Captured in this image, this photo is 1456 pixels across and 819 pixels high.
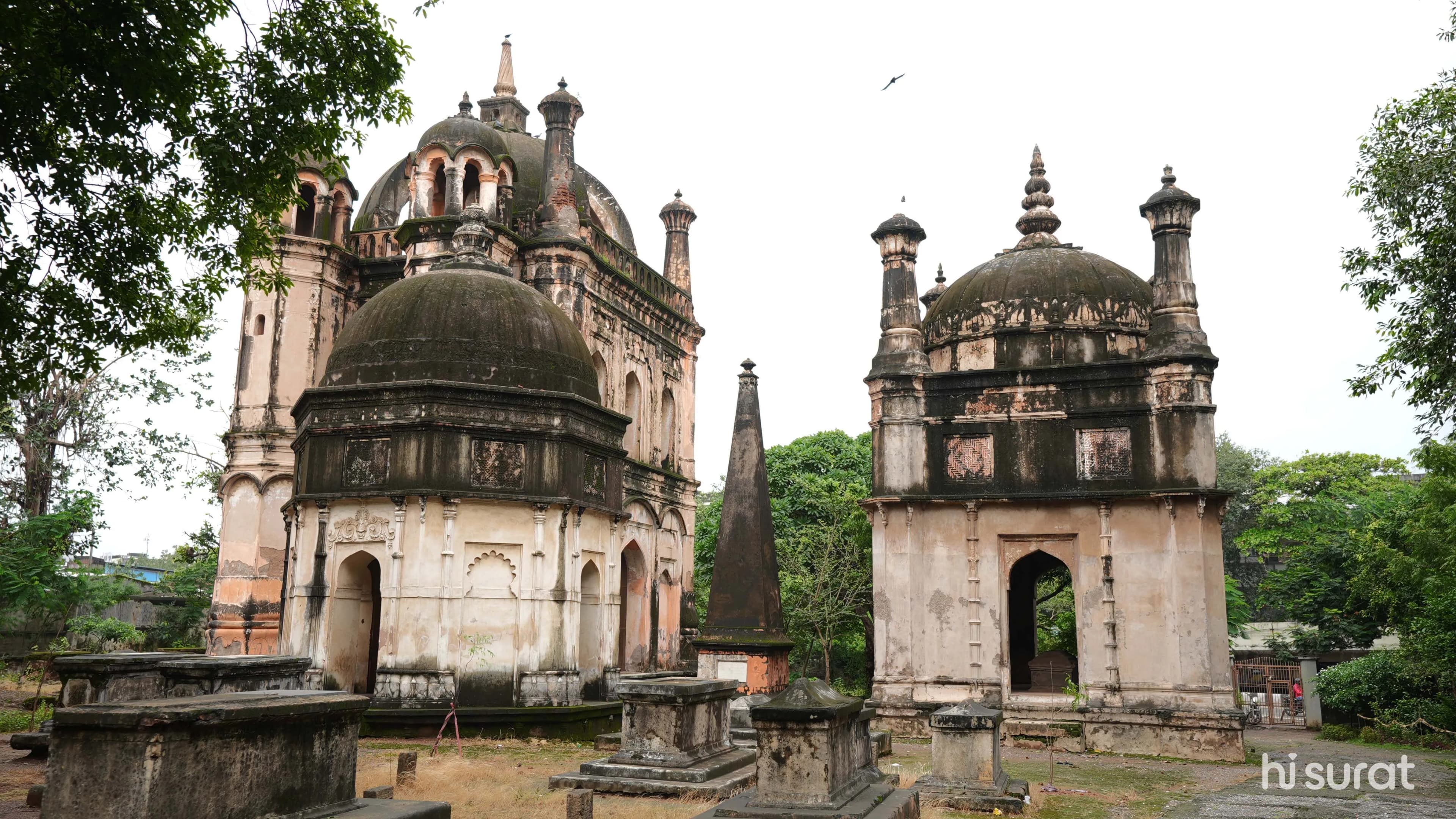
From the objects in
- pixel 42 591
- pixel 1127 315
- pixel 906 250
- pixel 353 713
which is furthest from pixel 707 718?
pixel 42 591

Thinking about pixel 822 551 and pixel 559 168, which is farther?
pixel 822 551

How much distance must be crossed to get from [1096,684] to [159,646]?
25.2m

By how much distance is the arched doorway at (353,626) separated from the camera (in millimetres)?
15719

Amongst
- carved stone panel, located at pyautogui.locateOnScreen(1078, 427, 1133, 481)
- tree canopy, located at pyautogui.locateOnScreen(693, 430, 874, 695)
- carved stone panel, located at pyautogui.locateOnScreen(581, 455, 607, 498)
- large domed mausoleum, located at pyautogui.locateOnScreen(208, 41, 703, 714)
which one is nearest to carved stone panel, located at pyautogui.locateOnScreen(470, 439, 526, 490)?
large domed mausoleum, located at pyautogui.locateOnScreen(208, 41, 703, 714)

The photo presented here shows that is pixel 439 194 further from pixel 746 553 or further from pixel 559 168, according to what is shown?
pixel 746 553

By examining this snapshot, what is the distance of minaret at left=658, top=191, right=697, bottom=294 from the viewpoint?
28.0 meters

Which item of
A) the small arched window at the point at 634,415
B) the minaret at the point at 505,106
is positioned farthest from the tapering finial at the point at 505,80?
the small arched window at the point at 634,415

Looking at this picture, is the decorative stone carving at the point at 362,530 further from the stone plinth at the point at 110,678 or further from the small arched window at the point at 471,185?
the small arched window at the point at 471,185

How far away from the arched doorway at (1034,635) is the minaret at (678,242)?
38.8 ft

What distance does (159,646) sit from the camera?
29.2 meters

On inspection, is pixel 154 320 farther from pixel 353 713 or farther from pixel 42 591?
pixel 42 591

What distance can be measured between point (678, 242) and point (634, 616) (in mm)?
10344

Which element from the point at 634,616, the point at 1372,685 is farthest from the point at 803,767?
the point at 1372,685

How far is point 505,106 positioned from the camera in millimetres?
27266
